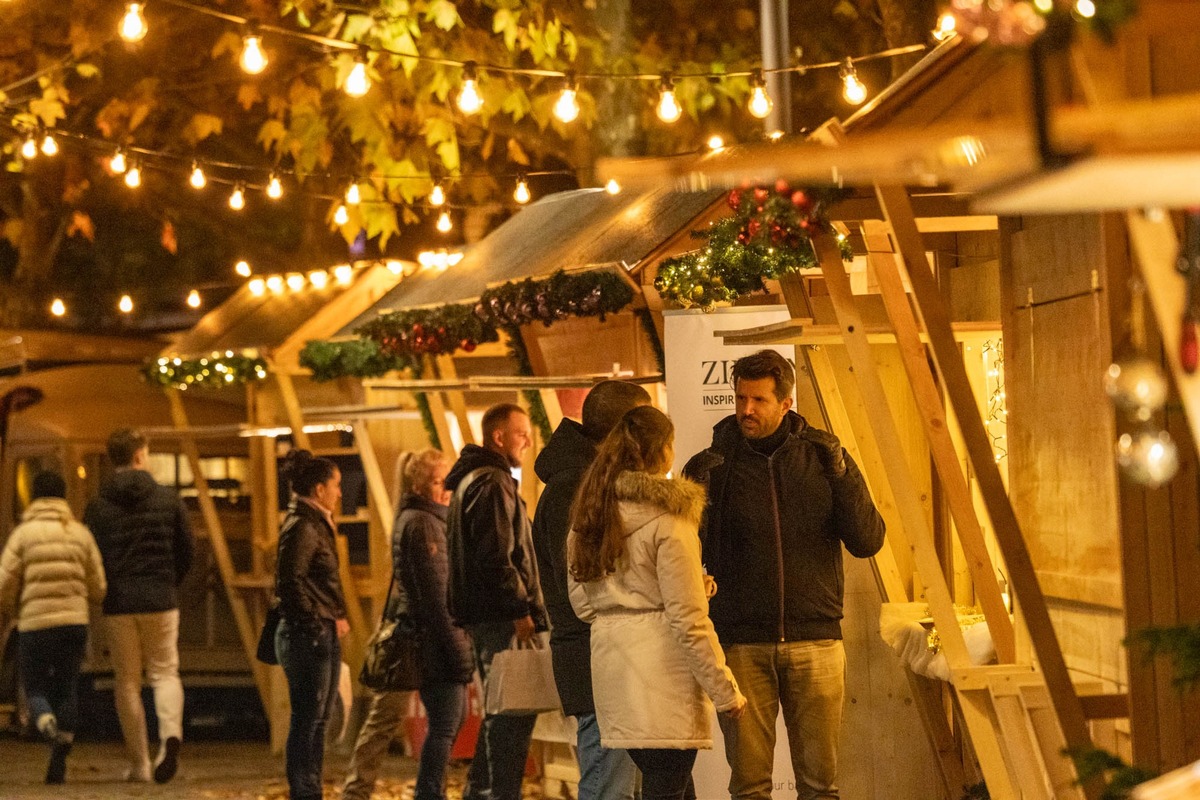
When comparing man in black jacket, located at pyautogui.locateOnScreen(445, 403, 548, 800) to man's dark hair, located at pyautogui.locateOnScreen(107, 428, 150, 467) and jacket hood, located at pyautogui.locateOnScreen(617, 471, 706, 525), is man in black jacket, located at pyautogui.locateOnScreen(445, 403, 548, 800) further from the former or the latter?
man's dark hair, located at pyautogui.locateOnScreen(107, 428, 150, 467)

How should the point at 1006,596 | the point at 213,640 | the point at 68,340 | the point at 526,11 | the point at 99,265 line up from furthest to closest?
the point at 99,265 → the point at 68,340 → the point at 213,640 → the point at 526,11 → the point at 1006,596

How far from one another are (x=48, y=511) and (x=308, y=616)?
131 inches

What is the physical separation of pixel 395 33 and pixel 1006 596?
6.09 m

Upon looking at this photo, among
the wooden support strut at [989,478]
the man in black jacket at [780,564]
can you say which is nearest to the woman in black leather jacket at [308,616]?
the man in black jacket at [780,564]

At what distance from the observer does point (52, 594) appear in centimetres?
1135

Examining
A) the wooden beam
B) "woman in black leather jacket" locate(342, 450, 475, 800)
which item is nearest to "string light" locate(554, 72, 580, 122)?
"woman in black leather jacket" locate(342, 450, 475, 800)

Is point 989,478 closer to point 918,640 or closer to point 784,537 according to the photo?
point 784,537

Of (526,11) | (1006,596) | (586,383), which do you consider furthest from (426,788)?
(526,11)

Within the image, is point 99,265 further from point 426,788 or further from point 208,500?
point 426,788

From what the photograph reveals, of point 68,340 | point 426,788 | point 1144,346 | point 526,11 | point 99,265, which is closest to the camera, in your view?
point 1144,346

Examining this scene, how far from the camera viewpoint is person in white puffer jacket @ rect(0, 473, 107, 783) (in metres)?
11.3

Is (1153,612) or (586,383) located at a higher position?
(586,383)

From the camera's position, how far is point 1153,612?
15.8ft

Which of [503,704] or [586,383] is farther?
[586,383]
